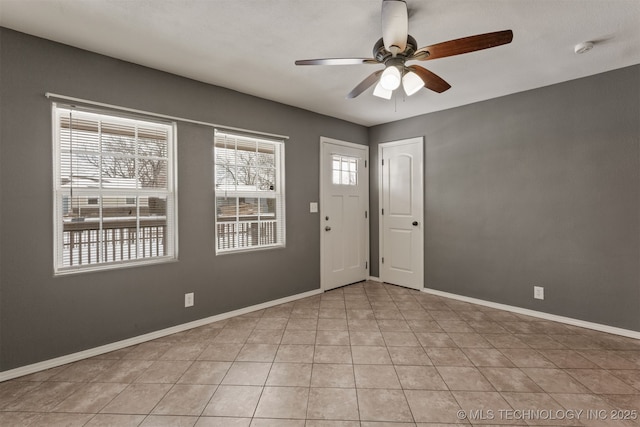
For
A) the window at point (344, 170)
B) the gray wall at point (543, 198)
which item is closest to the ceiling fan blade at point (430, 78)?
the gray wall at point (543, 198)

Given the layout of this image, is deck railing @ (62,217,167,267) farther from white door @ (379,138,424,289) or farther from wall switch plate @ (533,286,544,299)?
wall switch plate @ (533,286,544,299)

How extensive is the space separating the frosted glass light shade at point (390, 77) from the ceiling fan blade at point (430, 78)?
0.78 ft

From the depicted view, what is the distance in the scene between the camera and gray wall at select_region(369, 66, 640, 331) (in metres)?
2.83

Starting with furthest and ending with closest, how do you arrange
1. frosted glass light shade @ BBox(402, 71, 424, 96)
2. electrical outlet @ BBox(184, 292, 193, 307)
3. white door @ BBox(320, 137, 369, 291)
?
1. white door @ BBox(320, 137, 369, 291)
2. electrical outlet @ BBox(184, 292, 193, 307)
3. frosted glass light shade @ BBox(402, 71, 424, 96)

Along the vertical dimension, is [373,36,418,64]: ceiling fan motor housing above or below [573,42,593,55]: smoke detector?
below

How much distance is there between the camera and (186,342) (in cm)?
273

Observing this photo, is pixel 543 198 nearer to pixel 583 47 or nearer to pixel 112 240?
pixel 583 47

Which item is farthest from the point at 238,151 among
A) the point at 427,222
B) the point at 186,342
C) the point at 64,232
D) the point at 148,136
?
the point at 427,222

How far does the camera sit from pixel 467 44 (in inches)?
66.9

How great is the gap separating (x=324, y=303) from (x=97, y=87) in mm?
3146

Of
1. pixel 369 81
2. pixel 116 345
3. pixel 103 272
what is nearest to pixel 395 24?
pixel 369 81

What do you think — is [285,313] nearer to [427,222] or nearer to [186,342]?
[186,342]

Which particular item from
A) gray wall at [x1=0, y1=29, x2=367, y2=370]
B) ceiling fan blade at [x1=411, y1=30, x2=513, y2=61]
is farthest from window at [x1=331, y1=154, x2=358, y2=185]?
ceiling fan blade at [x1=411, y1=30, x2=513, y2=61]

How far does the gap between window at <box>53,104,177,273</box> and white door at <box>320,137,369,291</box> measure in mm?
2013
